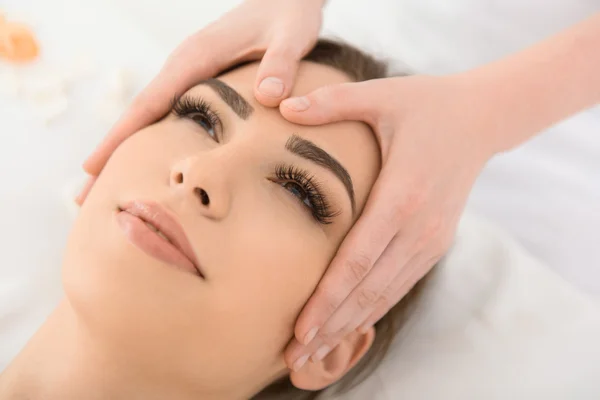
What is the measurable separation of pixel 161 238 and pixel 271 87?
0.28 metres

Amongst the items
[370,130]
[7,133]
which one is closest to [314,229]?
[370,130]

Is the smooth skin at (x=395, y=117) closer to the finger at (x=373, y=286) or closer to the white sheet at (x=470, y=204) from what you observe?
the finger at (x=373, y=286)

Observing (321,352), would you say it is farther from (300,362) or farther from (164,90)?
(164,90)

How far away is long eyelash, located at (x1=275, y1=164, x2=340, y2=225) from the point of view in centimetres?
84

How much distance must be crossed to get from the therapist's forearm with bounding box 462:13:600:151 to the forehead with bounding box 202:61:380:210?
0.77 ft

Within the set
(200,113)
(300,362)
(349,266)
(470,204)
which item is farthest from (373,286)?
(470,204)

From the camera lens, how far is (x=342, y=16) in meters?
1.66

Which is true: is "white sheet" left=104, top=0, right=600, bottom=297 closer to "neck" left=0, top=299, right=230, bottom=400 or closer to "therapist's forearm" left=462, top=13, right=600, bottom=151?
"therapist's forearm" left=462, top=13, right=600, bottom=151

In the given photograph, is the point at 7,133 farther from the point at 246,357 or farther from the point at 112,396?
the point at 246,357

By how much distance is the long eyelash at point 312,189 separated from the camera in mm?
845

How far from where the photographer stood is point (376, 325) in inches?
43.6

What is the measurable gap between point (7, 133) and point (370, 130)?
3.04 feet

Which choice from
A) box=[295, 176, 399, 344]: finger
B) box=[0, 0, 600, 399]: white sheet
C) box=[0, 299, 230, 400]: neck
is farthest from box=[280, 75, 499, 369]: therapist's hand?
box=[0, 0, 600, 399]: white sheet

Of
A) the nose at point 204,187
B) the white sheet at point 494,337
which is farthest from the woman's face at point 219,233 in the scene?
the white sheet at point 494,337
